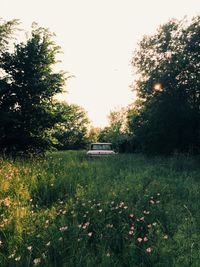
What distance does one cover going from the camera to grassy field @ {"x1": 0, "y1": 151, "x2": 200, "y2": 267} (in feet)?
12.3

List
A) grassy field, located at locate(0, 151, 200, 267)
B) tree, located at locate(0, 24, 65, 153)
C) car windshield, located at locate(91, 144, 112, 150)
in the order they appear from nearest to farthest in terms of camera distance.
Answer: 1. grassy field, located at locate(0, 151, 200, 267)
2. tree, located at locate(0, 24, 65, 153)
3. car windshield, located at locate(91, 144, 112, 150)

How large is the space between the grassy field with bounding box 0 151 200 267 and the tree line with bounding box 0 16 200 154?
3477mm

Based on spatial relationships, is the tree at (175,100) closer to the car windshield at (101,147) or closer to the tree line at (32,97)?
the car windshield at (101,147)

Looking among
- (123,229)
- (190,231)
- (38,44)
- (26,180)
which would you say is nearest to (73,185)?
(26,180)

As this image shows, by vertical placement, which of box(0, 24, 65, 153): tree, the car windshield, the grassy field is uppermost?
box(0, 24, 65, 153): tree

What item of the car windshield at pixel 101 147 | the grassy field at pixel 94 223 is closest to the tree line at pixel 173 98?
the car windshield at pixel 101 147

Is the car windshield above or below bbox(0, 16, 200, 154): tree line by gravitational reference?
below

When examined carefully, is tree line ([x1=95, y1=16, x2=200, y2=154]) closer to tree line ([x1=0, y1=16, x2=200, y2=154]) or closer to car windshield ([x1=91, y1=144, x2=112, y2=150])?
tree line ([x1=0, y1=16, x2=200, y2=154])

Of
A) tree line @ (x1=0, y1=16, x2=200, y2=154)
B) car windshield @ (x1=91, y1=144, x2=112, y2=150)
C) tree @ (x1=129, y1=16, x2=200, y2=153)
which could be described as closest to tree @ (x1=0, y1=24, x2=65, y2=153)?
tree line @ (x1=0, y1=16, x2=200, y2=154)

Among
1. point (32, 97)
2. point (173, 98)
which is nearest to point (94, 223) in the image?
point (32, 97)

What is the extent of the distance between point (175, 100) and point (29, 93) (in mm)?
11587

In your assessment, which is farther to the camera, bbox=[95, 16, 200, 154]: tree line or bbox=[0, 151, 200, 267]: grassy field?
bbox=[95, 16, 200, 154]: tree line

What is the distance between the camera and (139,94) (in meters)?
29.5

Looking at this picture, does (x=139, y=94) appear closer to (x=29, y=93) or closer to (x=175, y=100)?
(x=175, y=100)
